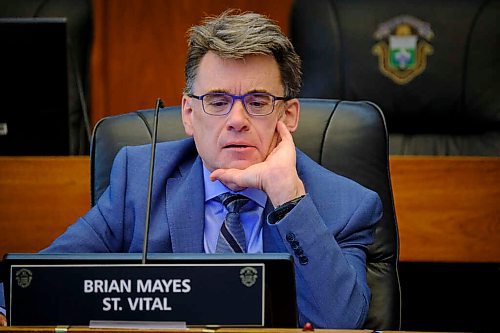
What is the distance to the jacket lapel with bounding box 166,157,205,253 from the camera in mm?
1701

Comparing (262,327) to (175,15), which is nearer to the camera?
(262,327)

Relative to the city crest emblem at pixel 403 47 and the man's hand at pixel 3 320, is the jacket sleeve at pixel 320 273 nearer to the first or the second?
the man's hand at pixel 3 320

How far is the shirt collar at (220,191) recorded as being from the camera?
68.2 inches

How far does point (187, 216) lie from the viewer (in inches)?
67.6

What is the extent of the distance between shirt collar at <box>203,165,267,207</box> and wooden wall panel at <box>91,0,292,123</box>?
185 centimetres

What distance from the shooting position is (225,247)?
1.68 meters

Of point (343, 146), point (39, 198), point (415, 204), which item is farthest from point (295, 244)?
point (39, 198)

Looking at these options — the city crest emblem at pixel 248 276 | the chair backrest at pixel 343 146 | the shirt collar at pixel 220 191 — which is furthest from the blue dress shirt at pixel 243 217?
the city crest emblem at pixel 248 276

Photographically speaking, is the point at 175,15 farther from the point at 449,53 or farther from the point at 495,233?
the point at 495,233

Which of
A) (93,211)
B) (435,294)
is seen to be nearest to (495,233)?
(435,294)

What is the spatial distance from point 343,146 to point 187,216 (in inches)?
15.4

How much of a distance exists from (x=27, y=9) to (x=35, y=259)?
197 cm

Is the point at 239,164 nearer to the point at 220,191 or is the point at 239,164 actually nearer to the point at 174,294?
the point at 220,191

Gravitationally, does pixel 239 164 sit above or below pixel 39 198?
above
